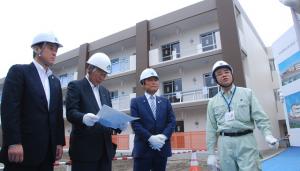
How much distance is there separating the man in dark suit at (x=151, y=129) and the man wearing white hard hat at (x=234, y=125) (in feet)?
1.81

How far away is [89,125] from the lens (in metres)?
2.48

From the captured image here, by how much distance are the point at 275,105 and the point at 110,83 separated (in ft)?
47.1

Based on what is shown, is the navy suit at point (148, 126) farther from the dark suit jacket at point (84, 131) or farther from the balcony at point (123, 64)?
the balcony at point (123, 64)

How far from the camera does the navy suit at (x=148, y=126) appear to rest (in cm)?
312

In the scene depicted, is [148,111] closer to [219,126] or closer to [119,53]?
[219,126]

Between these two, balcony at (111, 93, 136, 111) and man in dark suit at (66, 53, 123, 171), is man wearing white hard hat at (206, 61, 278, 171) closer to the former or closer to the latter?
man in dark suit at (66, 53, 123, 171)

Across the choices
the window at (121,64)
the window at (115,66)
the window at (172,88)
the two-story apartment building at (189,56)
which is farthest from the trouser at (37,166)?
the window at (115,66)

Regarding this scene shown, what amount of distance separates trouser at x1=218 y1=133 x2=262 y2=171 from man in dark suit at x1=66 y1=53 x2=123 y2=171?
124 cm

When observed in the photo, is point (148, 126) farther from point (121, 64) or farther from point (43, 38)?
point (121, 64)

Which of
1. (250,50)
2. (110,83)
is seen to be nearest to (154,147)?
(250,50)

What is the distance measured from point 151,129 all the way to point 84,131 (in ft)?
3.07

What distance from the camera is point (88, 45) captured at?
21609mm

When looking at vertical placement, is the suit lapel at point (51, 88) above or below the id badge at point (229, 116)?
above

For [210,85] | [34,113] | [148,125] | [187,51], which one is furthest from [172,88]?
[34,113]
